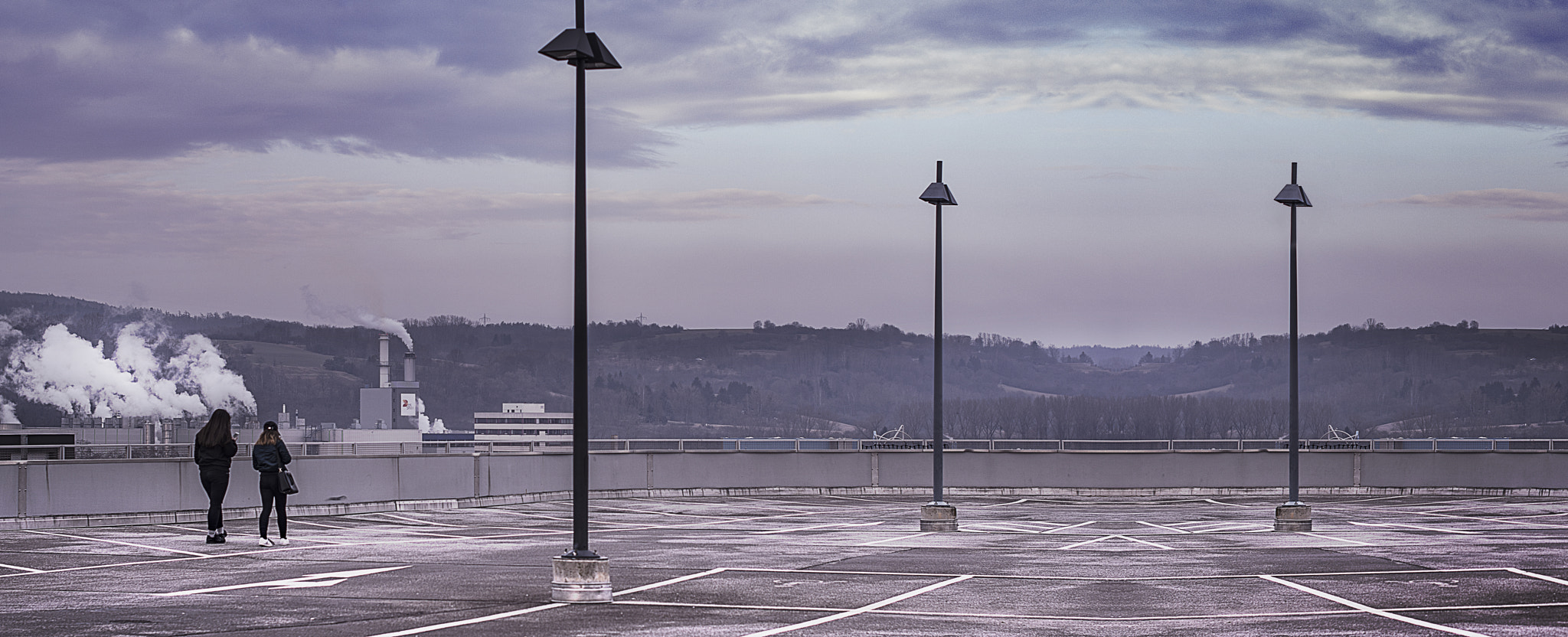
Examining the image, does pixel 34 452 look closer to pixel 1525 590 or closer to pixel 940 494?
pixel 940 494

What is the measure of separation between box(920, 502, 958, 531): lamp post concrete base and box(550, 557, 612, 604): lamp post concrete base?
11.0 meters

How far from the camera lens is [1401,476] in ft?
123

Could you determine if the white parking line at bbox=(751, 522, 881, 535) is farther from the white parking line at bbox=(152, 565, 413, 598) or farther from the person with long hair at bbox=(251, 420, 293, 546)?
the white parking line at bbox=(152, 565, 413, 598)

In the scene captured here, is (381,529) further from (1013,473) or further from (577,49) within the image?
(1013,473)

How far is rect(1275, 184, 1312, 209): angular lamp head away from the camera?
974 inches

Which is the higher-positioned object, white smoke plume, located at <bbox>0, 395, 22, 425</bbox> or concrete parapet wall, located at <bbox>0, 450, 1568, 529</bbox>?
concrete parapet wall, located at <bbox>0, 450, 1568, 529</bbox>

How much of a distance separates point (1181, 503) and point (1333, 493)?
5.39 metres

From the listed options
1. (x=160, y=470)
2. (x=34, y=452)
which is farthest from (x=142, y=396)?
(x=160, y=470)

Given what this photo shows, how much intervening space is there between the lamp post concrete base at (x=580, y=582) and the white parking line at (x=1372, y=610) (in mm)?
6557

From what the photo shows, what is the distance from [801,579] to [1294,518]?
11.3 metres

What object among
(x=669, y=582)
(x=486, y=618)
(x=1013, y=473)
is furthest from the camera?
(x=1013, y=473)

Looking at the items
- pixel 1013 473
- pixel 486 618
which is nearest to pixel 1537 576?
pixel 486 618

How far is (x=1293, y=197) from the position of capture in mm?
24844

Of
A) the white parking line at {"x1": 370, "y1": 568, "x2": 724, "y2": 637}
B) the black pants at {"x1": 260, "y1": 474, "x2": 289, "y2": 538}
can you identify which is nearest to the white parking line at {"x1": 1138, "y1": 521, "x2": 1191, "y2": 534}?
the white parking line at {"x1": 370, "y1": 568, "x2": 724, "y2": 637}
